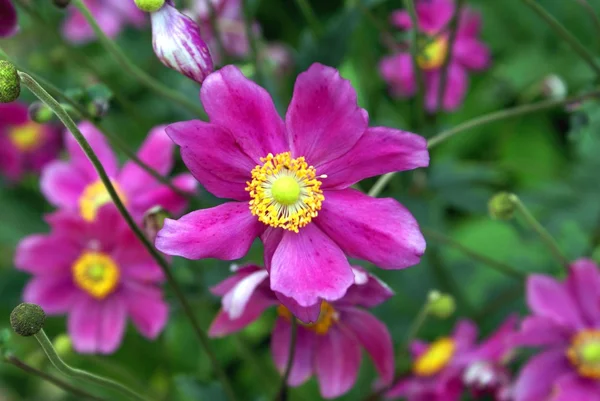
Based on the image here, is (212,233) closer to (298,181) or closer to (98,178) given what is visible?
(298,181)

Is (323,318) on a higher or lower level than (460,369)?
higher

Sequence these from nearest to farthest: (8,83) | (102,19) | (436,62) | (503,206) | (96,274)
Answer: (8,83)
(503,206)
(96,274)
(436,62)
(102,19)

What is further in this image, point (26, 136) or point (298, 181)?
point (26, 136)

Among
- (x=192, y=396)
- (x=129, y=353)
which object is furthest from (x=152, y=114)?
(x=192, y=396)

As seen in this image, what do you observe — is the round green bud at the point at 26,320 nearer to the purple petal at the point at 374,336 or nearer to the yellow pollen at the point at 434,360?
the purple petal at the point at 374,336

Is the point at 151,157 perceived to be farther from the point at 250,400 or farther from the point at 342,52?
the point at 250,400

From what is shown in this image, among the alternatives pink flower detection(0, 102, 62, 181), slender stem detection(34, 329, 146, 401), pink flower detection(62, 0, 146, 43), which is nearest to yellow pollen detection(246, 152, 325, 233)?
slender stem detection(34, 329, 146, 401)

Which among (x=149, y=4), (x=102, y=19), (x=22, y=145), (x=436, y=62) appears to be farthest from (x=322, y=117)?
(x=102, y=19)

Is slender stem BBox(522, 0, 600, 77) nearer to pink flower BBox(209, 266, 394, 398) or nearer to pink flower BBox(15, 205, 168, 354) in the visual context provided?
pink flower BBox(209, 266, 394, 398)
